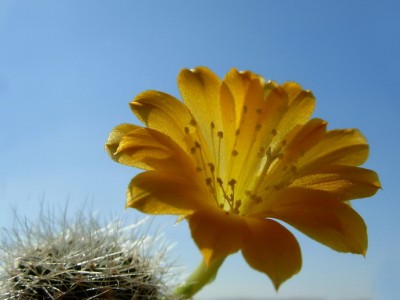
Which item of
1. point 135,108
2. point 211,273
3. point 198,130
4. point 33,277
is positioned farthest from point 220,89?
point 33,277

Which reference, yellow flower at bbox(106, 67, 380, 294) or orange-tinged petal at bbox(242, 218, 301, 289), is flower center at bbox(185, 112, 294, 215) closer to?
yellow flower at bbox(106, 67, 380, 294)

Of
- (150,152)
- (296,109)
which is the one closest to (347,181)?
(296,109)

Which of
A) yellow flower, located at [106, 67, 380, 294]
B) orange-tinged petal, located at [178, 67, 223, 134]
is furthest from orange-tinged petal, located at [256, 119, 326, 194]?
orange-tinged petal, located at [178, 67, 223, 134]

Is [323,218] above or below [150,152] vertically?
below

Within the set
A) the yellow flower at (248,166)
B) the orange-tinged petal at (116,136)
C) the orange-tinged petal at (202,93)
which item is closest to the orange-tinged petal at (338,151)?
the yellow flower at (248,166)

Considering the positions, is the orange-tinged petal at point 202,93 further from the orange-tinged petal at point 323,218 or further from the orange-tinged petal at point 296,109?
the orange-tinged petal at point 323,218

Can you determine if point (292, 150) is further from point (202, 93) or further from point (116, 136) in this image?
point (116, 136)
